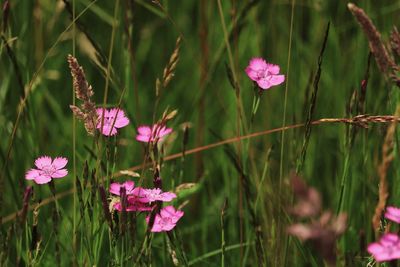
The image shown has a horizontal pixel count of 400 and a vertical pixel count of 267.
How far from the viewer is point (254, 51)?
2264 millimetres

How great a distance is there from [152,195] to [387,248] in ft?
1.28

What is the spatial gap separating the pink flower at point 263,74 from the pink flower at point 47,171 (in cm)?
35

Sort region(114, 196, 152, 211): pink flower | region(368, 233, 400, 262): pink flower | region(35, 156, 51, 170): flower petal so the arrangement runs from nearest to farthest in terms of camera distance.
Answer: region(368, 233, 400, 262): pink flower → region(114, 196, 152, 211): pink flower → region(35, 156, 51, 170): flower petal

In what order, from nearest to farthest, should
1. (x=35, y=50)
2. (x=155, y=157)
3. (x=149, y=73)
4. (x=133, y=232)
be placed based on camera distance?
(x=133, y=232), (x=155, y=157), (x=35, y=50), (x=149, y=73)

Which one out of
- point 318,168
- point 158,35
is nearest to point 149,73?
point 158,35

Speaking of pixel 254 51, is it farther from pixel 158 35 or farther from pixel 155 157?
pixel 155 157

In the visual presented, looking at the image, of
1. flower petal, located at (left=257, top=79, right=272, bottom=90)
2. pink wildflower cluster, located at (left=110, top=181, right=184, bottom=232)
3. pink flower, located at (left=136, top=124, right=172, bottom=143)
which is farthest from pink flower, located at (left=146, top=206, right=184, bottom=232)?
flower petal, located at (left=257, top=79, right=272, bottom=90)

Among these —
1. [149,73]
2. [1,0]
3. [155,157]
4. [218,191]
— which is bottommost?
[218,191]

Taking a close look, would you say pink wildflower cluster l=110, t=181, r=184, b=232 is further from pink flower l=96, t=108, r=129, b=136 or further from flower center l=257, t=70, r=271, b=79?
flower center l=257, t=70, r=271, b=79

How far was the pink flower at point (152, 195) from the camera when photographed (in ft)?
3.67

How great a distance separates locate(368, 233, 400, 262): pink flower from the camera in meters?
0.88

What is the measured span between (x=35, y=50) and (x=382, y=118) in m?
1.38

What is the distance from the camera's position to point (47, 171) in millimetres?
1202

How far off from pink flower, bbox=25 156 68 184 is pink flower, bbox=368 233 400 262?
1.68 feet
